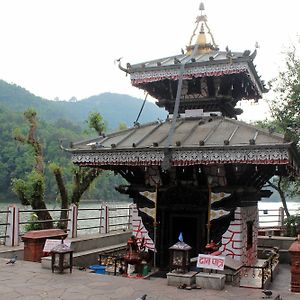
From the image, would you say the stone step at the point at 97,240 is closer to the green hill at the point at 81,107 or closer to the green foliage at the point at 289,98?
the green foliage at the point at 289,98

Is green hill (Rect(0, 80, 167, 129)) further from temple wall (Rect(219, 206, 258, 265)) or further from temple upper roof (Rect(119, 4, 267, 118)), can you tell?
temple wall (Rect(219, 206, 258, 265))

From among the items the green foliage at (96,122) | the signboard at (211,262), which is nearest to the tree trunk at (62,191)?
the green foliage at (96,122)

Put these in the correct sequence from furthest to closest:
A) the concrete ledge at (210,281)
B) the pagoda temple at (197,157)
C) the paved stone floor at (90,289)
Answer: the pagoda temple at (197,157), the concrete ledge at (210,281), the paved stone floor at (90,289)

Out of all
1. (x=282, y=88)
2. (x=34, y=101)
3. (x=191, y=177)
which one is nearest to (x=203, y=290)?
(x=191, y=177)

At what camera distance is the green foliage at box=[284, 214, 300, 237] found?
18672 mm

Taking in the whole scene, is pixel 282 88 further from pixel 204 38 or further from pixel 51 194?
pixel 51 194

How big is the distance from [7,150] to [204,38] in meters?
50.0

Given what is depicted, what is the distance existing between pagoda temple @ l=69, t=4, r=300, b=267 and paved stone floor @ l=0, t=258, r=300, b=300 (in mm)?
2709

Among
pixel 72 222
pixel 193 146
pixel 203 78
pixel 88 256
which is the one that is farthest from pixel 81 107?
pixel 193 146

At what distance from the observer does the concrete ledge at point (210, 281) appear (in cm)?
860

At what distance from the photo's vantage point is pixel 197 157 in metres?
10.1

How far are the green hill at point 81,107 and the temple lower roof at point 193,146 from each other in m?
50.3

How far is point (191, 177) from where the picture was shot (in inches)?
459

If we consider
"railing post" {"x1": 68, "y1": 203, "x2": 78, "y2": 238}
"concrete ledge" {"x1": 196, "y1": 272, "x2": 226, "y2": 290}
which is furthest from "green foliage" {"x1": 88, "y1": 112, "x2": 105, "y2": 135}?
"concrete ledge" {"x1": 196, "y1": 272, "x2": 226, "y2": 290}
